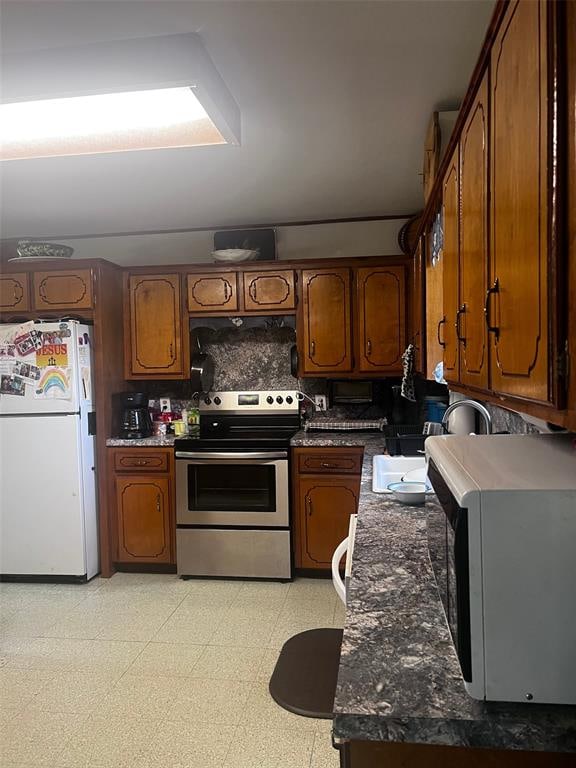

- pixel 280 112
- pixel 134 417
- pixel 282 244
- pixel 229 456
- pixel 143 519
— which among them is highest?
pixel 280 112

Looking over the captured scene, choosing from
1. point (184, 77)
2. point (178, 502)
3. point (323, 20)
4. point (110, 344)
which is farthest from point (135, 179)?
point (178, 502)

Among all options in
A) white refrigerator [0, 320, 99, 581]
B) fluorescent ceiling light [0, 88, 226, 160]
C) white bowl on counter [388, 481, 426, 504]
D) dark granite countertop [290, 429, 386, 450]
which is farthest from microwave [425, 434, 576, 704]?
white refrigerator [0, 320, 99, 581]

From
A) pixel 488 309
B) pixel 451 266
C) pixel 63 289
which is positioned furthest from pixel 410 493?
pixel 63 289

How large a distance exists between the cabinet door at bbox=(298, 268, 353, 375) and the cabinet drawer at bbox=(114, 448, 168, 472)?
122 centimetres

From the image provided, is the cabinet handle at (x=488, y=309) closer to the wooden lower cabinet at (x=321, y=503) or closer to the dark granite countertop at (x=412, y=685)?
the dark granite countertop at (x=412, y=685)

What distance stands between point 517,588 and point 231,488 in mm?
2914

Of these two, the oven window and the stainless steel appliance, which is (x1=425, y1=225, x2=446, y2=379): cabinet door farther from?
the oven window

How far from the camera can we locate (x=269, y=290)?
150 inches

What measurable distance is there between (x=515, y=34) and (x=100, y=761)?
2.49 m

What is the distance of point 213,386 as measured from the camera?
165 inches

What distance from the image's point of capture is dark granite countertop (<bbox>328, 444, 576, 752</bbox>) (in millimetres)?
809

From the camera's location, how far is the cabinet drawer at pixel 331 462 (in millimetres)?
3514

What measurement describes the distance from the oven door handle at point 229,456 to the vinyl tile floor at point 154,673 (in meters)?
0.82

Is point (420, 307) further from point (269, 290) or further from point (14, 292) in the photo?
point (14, 292)
